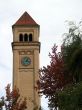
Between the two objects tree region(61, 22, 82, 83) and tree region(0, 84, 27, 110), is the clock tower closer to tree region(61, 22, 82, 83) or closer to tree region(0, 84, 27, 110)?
tree region(0, 84, 27, 110)

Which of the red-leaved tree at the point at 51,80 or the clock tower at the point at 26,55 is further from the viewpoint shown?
the clock tower at the point at 26,55

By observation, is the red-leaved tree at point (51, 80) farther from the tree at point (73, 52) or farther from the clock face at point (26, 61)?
the clock face at point (26, 61)

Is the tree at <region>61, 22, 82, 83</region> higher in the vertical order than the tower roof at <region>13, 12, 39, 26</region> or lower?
lower

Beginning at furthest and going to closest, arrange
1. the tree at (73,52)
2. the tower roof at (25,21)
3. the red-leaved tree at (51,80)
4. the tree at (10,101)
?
the tower roof at (25,21) < the tree at (10,101) < the red-leaved tree at (51,80) < the tree at (73,52)

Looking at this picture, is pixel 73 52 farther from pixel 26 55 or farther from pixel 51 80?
pixel 26 55

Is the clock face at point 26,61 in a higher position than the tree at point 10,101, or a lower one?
higher

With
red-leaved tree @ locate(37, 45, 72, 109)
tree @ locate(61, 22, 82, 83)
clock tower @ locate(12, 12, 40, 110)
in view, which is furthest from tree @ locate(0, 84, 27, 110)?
clock tower @ locate(12, 12, 40, 110)

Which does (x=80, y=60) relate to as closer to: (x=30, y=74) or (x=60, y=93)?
(x=60, y=93)

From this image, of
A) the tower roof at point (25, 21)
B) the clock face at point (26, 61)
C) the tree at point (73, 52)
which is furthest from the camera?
the tower roof at point (25, 21)

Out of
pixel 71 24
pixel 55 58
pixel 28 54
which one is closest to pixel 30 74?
pixel 28 54

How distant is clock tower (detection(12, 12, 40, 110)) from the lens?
3588 inches

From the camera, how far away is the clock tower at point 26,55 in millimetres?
91125

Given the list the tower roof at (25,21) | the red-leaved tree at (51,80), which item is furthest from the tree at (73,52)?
the tower roof at (25,21)

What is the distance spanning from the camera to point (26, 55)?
93.6 m
